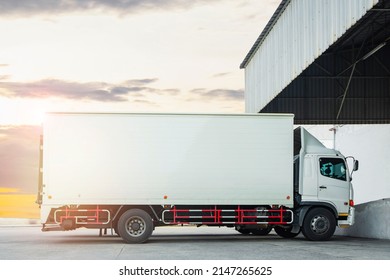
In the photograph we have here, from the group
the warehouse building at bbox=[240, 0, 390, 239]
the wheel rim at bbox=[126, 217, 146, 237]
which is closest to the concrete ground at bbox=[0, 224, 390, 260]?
the wheel rim at bbox=[126, 217, 146, 237]

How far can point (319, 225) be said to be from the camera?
19.3m

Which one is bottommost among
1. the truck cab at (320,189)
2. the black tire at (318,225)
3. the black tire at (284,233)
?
the black tire at (284,233)

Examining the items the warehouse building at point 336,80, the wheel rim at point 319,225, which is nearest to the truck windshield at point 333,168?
the wheel rim at point 319,225

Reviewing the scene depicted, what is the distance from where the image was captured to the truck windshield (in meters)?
19.7

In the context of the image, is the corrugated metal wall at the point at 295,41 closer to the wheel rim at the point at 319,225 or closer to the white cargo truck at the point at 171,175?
the white cargo truck at the point at 171,175

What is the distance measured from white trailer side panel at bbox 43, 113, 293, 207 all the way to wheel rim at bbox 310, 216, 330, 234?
1016 mm

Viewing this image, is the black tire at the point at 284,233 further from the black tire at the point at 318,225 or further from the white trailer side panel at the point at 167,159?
the white trailer side panel at the point at 167,159

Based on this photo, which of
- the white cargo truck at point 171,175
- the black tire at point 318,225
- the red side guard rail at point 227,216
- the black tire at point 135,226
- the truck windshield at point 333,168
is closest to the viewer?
the black tire at point 135,226

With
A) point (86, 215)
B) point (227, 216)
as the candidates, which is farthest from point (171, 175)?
point (86, 215)

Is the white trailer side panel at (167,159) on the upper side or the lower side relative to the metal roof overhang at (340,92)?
lower

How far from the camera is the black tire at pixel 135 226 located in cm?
1836

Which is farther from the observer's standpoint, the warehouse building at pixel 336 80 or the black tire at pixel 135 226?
the warehouse building at pixel 336 80

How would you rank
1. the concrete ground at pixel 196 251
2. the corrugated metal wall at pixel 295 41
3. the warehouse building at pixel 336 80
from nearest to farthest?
the concrete ground at pixel 196 251
the corrugated metal wall at pixel 295 41
the warehouse building at pixel 336 80
